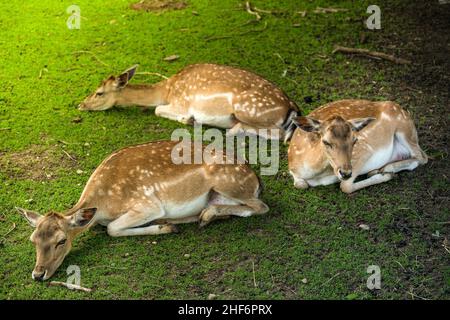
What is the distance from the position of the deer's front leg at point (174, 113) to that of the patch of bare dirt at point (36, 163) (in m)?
1.32

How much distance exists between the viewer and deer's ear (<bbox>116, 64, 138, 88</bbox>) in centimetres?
812

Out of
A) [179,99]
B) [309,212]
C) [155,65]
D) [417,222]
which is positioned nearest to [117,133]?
[179,99]

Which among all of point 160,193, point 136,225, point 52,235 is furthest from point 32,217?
point 160,193

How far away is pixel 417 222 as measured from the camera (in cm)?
620

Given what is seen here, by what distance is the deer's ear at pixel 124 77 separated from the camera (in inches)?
320

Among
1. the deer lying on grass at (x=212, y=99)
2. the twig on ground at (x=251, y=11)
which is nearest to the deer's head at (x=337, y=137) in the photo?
the deer lying on grass at (x=212, y=99)

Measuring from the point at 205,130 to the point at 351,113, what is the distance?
164cm

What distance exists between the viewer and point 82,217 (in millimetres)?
5703

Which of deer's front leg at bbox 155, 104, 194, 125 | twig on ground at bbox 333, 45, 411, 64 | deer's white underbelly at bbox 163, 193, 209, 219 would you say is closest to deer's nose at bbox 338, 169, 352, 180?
deer's white underbelly at bbox 163, 193, 209, 219

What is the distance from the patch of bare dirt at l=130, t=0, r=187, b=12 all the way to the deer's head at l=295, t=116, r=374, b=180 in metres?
4.51

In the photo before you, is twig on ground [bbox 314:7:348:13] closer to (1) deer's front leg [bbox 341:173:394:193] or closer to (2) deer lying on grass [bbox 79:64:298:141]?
(2) deer lying on grass [bbox 79:64:298:141]

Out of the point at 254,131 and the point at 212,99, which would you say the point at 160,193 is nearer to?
the point at 254,131

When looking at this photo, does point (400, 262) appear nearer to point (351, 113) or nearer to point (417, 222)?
point (417, 222)

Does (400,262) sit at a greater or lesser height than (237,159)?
lesser
